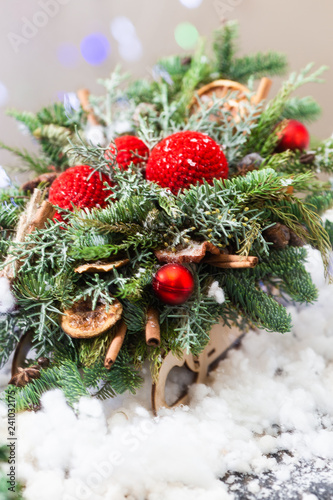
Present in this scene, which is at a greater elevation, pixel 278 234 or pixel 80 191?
pixel 80 191

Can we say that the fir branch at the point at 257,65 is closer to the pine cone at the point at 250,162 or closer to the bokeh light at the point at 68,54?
the pine cone at the point at 250,162

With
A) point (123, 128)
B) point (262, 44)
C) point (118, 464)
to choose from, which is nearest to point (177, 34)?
point (262, 44)

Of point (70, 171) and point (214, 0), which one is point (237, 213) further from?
point (214, 0)

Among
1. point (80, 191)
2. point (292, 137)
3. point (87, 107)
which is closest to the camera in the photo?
point (80, 191)

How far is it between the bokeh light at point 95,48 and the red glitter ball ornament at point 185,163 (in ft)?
3.04

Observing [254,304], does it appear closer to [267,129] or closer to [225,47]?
[267,129]

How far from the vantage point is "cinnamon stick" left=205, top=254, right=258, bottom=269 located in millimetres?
568

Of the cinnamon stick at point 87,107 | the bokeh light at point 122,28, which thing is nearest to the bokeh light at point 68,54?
the bokeh light at point 122,28

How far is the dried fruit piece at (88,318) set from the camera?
57 cm

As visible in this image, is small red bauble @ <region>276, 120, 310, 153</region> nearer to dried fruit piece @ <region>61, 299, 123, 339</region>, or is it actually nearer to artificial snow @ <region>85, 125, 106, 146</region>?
artificial snow @ <region>85, 125, 106, 146</region>

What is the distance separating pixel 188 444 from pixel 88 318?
8.1 inches

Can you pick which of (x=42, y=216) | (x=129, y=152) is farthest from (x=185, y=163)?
(x=42, y=216)

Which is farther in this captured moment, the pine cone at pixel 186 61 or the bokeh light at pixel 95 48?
the bokeh light at pixel 95 48

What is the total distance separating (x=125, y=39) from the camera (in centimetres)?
143
